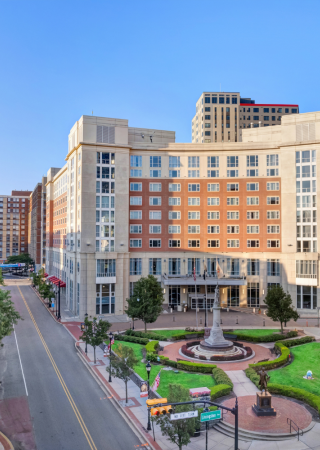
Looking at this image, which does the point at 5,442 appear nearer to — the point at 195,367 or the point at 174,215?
the point at 195,367

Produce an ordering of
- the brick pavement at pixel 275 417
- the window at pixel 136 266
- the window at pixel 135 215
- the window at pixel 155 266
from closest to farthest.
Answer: the brick pavement at pixel 275 417
the window at pixel 136 266
the window at pixel 155 266
the window at pixel 135 215

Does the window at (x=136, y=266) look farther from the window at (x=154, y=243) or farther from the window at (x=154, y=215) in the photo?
the window at (x=154, y=215)

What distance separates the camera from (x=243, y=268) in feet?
228

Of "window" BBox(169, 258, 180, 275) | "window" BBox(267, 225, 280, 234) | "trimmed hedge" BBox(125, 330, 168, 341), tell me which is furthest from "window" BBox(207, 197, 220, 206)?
"trimmed hedge" BBox(125, 330, 168, 341)

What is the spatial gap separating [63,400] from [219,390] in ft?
38.7

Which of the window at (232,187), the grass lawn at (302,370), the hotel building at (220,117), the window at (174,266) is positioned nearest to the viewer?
the grass lawn at (302,370)

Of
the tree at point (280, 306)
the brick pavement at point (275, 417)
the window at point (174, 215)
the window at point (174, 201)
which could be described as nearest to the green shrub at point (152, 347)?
the brick pavement at point (275, 417)

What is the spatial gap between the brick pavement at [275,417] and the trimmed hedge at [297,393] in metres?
0.66

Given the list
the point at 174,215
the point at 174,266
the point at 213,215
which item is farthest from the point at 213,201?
the point at 174,266

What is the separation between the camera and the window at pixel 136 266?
225 feet

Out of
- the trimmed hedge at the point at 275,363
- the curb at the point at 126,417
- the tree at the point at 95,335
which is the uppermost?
the tree at the point at 95,335

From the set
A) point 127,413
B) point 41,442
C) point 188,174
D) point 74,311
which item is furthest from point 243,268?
point 41,442

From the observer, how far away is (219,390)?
28.2 m

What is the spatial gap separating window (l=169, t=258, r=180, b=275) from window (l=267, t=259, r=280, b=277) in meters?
16.2
